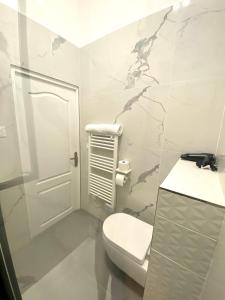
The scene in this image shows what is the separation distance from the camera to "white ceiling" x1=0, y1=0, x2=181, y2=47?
48.2 inches

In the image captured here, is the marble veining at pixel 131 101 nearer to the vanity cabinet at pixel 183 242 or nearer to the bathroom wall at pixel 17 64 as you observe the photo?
the bathroom wall at pixel 17 64

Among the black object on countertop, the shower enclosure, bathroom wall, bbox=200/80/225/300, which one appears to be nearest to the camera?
bathroom wall, bbox=200/80/225/300

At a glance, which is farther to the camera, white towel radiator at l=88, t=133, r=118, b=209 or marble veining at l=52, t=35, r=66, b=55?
white towel radiator at l=88, t=133, r=118, b=209

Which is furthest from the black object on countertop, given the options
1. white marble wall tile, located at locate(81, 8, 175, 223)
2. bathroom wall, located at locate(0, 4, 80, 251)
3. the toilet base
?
bathroom wall, located at locate(0, 4, 80, 251)

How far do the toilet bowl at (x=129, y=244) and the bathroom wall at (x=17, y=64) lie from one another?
2.71 ft

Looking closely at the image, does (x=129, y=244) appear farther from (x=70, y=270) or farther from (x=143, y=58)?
(x=143, y=58)

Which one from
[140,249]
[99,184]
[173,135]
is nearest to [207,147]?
[173,135]

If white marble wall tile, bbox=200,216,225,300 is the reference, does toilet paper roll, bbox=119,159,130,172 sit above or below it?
above

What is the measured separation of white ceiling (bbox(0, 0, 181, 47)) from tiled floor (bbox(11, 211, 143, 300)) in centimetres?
224

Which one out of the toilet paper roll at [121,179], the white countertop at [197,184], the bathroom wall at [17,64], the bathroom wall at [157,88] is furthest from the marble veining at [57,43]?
the white countertop at [197,184]

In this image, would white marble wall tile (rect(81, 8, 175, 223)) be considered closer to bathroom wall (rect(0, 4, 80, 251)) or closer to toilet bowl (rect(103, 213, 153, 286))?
toilet bowl (rect(103, 213, 153, 286))

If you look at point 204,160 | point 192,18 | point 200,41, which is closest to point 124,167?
point 204,160

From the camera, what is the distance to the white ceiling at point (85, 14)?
4.02 feet

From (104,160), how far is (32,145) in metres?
0.79
